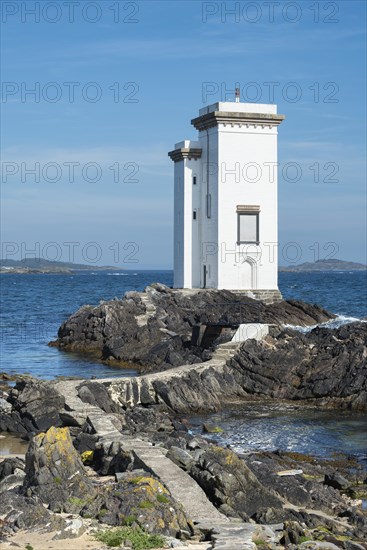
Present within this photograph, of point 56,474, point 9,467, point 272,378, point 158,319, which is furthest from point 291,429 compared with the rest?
point 158,319

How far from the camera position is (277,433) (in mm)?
20219

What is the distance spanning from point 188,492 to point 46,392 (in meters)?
9.03

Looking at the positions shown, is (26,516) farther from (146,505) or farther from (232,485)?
(232,485)

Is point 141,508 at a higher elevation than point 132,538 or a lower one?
higher

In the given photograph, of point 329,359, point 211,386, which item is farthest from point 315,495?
point 329,359

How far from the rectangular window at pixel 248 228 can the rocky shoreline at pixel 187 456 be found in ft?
25.3

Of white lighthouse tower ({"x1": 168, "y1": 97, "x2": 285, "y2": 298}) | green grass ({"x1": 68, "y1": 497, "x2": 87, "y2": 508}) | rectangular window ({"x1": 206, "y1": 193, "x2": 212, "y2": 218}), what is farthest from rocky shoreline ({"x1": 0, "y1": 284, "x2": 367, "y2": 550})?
rectangular window ({"x1": 206, "y1": 193, "x2": 212, "y2": 218})

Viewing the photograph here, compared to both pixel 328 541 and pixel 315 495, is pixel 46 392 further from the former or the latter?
pixel 328 541

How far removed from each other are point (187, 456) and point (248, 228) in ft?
94.0

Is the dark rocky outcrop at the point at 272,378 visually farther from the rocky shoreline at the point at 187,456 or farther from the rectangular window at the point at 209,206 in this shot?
the rectangular window at the point at 209,206

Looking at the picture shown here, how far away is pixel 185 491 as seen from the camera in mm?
11297

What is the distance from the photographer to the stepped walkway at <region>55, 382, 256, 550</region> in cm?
966

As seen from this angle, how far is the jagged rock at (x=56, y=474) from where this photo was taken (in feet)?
35.4

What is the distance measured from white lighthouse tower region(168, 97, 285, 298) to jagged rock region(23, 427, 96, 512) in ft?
97.9
